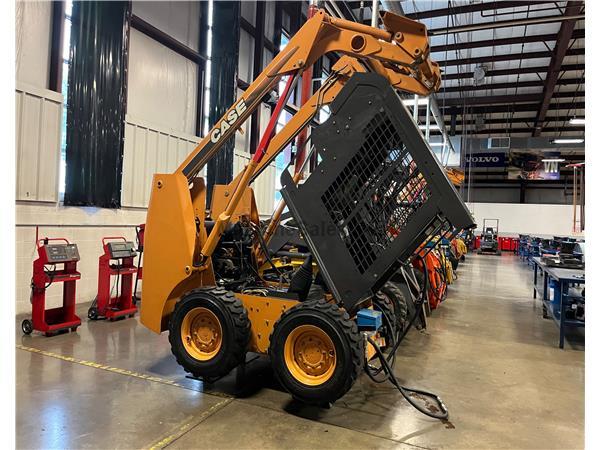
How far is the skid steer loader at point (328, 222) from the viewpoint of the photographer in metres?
2.85

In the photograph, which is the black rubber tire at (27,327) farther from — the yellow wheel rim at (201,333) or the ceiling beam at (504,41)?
the ceiling beam at (504,41)

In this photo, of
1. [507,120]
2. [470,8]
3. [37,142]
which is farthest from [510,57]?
[37,142]

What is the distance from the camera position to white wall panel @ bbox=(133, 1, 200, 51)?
25.0ft

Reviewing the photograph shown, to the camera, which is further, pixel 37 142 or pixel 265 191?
pixel 265 191

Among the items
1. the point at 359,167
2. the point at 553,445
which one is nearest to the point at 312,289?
the point at 359,167

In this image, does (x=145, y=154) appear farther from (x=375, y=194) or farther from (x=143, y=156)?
(x=375, y=194)

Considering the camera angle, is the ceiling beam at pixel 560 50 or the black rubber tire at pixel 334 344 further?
the ceiling beam at pixel 560 50

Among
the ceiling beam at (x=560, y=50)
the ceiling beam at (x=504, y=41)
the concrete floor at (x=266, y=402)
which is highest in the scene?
the ceiling beam at (x=504, y=41)

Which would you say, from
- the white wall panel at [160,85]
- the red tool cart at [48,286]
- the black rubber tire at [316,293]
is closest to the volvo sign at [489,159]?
the white wall panel at [160,85]

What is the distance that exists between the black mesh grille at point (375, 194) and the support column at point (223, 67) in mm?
6680

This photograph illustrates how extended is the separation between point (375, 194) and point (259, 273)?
198 cm

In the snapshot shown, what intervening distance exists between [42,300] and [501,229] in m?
28.3

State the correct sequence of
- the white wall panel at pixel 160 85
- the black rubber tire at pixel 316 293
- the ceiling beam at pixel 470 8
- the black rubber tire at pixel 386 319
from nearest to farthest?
the black rubber tire at pixel 316 293, the black rubber tire at pixel 386 319, the white wall panel at pixel 160 85, the ceiling beam at pixel 470 8

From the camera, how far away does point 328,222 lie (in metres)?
3.11
